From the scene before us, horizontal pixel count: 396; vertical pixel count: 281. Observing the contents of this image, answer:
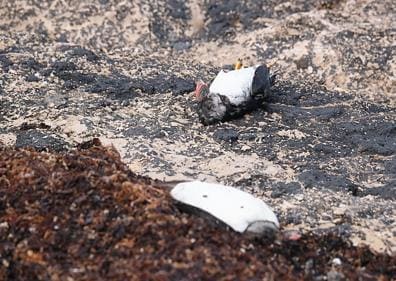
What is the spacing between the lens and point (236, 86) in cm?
495

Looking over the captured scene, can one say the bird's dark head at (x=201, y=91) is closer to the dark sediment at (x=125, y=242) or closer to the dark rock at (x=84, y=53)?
the dark rock at (x=84, y=53)

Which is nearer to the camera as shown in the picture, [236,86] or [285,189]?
[285,189]

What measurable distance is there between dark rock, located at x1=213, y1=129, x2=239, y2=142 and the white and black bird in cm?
13

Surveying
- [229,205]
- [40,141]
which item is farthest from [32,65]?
[229,205]

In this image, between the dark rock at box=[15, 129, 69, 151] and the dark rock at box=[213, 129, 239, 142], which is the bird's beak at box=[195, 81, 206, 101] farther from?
the dark rock at box=[15, 129, 69, 151]

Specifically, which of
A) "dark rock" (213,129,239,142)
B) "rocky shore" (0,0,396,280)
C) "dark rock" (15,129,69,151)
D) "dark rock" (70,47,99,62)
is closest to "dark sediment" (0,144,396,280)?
"rocky shore" (0,0,396,280)

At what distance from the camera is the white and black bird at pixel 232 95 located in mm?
4896

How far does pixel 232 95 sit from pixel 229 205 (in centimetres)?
182

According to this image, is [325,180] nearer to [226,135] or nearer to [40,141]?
[226,135]

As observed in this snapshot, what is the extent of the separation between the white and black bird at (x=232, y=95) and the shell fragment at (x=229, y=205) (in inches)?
61.4

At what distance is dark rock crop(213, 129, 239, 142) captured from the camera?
4.71m

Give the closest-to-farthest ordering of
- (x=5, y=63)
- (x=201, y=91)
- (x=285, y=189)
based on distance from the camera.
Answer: (x=285, y=189)
(x=201, y=91)
(x=5, y=63)

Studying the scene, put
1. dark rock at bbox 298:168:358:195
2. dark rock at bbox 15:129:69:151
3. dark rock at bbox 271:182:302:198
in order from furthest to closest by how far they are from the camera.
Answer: dark rock at bbox 15:129:69:151, dark rock at bbox 298:168:358:195, dark rock at bbox 271:182:302:198

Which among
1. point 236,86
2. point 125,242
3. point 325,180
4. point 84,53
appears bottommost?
point 84,53
